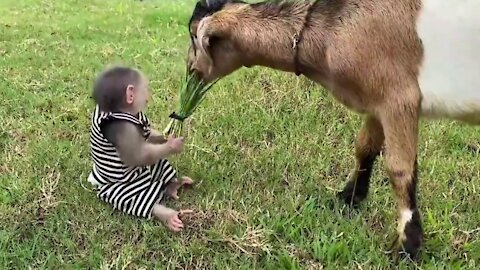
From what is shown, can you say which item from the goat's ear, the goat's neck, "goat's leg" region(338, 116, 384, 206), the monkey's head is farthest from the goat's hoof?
the monkey's head

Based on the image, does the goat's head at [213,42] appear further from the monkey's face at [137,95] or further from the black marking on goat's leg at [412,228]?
the black marking on goat's leg at [412,228]

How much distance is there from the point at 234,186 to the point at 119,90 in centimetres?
79

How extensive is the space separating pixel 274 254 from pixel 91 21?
16.0ft

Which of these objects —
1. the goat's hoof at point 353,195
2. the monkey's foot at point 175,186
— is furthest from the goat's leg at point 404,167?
the monkey's foot at point 175,186

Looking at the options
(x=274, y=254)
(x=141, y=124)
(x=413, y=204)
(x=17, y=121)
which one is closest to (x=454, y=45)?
(x=413, y=204)

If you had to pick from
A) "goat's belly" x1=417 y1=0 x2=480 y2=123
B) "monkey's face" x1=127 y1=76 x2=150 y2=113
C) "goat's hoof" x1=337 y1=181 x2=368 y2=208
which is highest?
"goat's belly" x1=417 y1=0 x2=480 y2=123

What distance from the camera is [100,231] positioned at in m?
3.69

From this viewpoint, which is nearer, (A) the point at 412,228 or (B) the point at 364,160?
(A) the point at 412,228

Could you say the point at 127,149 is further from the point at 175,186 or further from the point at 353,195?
the point at 353,195

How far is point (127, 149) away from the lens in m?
3.71

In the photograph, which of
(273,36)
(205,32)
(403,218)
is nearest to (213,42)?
(205,32)

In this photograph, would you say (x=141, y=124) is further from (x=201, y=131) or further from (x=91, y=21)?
(x=91, y=21)

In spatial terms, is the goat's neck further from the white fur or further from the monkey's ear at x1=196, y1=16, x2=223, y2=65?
the white fur

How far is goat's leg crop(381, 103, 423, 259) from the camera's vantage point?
3.37 m
